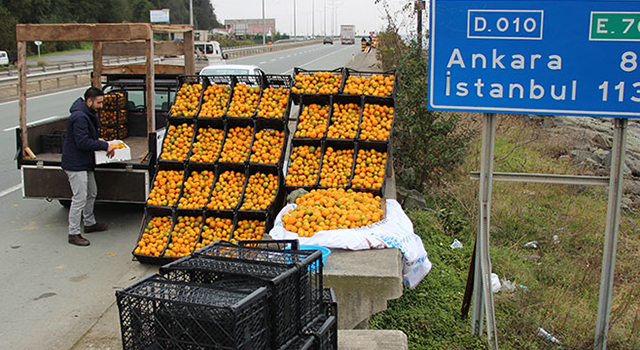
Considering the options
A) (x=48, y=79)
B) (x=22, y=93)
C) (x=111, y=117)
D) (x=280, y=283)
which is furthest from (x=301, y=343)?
(x=48, y=79)

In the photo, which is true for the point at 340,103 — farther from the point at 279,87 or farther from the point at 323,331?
the point at 323,331

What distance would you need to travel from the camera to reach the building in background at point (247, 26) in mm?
118188

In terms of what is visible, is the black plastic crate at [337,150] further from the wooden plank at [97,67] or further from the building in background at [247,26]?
the building in background at [247,26]

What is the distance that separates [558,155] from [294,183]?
9606mm

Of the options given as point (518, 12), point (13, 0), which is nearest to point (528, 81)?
point (518, 12)

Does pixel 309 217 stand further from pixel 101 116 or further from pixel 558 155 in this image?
pixel 558 155

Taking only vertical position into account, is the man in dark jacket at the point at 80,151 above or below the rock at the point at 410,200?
above

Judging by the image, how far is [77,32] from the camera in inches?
346

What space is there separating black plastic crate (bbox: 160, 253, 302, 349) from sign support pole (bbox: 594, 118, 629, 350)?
2.77 meters

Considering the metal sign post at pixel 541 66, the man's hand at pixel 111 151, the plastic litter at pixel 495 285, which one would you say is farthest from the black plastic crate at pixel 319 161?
the metal sign post at pixel 541 66

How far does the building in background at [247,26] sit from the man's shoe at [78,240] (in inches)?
4404

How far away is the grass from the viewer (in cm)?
570

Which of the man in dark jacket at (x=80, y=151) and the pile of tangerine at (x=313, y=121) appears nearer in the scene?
the pile of tangerine at (x=313, y=121)

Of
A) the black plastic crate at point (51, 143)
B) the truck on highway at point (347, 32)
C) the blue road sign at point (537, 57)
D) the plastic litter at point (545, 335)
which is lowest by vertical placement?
the plastic litter at point (545, 335)
